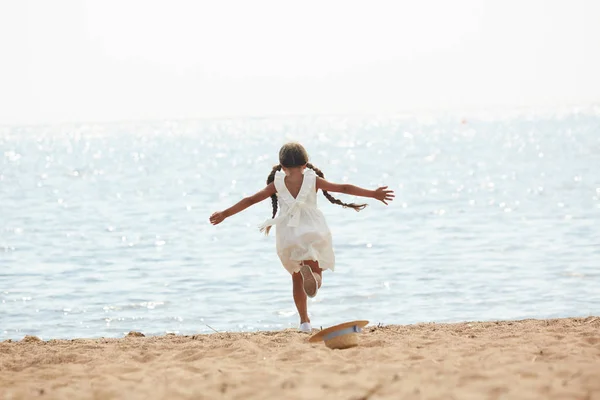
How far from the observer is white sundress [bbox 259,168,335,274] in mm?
8234

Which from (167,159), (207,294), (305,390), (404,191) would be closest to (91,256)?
(207,294)

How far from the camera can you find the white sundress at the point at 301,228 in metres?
8.23

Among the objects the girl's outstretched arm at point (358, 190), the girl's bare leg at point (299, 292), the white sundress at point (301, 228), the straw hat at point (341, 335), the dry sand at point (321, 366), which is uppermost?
the girl's outstretched arm at point (358, 190)

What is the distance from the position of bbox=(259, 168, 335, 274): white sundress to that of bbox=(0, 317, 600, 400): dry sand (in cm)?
64

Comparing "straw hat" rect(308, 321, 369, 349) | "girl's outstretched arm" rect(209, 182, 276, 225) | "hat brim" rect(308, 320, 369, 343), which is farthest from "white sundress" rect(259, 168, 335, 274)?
"straw hat" rect(308, 321, 369, 349)

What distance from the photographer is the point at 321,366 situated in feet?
21.7

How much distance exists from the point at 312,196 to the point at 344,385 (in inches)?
101

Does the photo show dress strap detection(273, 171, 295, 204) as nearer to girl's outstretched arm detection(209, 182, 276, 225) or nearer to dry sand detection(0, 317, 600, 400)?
girl's outstretched arm detection(209, 182, 276, 225)

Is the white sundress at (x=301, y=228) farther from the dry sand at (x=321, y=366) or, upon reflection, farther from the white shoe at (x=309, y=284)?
the dry sand at (x=321, y=366)

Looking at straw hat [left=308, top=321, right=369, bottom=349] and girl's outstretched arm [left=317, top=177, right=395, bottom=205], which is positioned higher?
girl's outstretched arm [left=317, top=177, right=395, bottom=205]

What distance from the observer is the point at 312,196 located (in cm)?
834

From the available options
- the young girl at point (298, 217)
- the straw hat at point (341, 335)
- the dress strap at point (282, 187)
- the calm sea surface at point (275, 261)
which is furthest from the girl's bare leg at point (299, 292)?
the calm sea surface at point (275, 261)

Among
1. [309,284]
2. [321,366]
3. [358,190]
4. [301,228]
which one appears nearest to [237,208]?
[301,228]

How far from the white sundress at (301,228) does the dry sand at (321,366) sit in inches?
25.3
